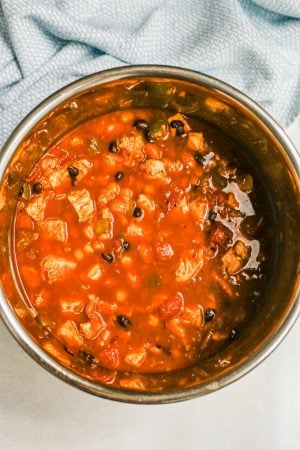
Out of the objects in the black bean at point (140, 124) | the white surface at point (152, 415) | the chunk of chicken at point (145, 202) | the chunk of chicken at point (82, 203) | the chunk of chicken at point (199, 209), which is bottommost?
the white surface at point (152, 415)

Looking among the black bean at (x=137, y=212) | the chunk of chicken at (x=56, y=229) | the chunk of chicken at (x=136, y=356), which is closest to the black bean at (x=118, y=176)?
the black bean at (x=137, y=212)

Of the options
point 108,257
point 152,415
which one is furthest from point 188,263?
point 152,415

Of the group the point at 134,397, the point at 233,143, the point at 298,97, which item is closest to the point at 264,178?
the point at 233,143

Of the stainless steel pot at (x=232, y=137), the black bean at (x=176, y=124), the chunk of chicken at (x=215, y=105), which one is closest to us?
the stainless steel pot at (x=232, y=137)

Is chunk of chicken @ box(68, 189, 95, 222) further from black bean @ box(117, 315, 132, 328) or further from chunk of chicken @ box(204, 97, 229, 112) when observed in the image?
chunk of chicken @ box(204, 97, 229, 112)

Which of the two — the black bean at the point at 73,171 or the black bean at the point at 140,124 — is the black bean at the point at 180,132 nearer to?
the black bean at the point at 140,124

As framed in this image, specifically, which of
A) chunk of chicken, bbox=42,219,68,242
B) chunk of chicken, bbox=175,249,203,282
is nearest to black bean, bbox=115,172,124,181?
chunk of chicken, bbox=42,219,68,242
